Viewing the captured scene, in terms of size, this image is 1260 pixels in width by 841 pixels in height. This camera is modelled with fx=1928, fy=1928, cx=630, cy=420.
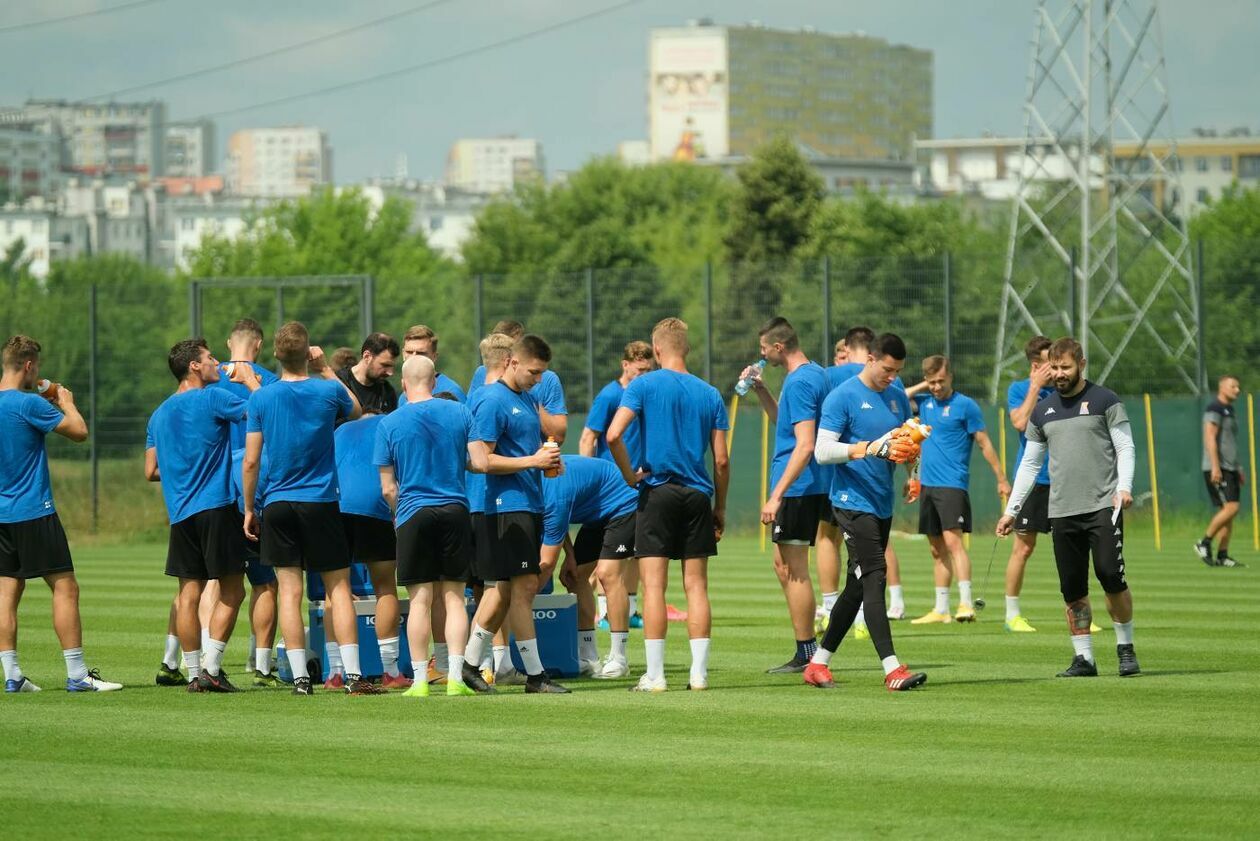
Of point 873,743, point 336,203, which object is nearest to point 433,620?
point 873,743

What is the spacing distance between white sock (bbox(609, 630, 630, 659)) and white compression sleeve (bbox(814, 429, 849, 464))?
2.04 metres

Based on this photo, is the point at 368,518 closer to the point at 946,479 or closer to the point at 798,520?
the point at 798,520

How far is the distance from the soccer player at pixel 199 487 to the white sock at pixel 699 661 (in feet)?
9.36

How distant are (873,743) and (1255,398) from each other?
75.5 ft

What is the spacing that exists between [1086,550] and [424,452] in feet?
14.3

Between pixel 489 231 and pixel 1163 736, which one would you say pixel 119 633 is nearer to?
pixel 1163 736

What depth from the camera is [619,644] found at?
42.3 feet

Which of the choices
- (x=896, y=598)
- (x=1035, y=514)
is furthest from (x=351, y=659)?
(x=1035, y=514)

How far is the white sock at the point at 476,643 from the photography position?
39.5ft

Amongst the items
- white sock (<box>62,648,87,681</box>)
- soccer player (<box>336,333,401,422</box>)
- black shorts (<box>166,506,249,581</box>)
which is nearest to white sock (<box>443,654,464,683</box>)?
black shorts (<box>166,506,249,581</box>)

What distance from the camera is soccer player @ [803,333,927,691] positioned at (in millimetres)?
11602

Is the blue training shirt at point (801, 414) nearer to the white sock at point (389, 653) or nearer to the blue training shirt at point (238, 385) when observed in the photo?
the white sock at point (389, 653)

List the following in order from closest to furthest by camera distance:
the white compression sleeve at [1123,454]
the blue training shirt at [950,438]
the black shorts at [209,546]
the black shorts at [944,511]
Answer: the black shorts at [209,546], the white compression sleeve at [1123,454], the black shorts at [944,511], the blue training shirt at [950,438]

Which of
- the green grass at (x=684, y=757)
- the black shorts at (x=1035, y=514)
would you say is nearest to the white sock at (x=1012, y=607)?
the black shorts at (x=1035, y=514)
